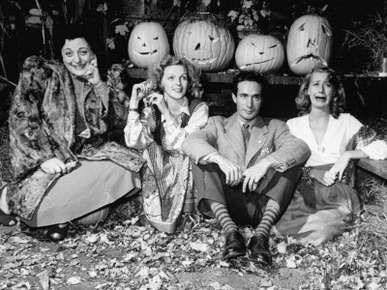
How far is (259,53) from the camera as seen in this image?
530 cm

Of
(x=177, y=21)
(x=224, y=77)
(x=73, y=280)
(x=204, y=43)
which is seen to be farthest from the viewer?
(x=177, y=21)

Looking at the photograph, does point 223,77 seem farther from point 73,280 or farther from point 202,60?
point 73,280

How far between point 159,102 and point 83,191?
3.46ft

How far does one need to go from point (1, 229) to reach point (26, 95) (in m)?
1.21

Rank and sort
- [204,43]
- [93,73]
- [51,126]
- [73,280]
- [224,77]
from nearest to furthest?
[73,280]
[51,126]
[93,73]
[204,43]
[224,77]

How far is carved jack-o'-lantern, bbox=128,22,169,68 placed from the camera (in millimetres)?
5266

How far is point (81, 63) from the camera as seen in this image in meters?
4.41

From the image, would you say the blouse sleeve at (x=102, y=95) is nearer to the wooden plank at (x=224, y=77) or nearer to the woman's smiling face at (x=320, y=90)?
the wooden plank at (x=224, y=77)

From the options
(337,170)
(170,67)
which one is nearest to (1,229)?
(170,67)

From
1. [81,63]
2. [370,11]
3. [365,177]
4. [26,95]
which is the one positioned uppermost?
[370,11]

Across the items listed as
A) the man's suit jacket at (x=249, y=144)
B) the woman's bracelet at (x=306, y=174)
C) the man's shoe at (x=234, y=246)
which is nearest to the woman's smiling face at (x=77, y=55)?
the man's suit jacket at (x=249, y=144)

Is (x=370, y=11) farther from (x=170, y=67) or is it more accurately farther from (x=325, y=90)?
(x=170, y=67)

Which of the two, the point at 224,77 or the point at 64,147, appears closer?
the point at 64,147

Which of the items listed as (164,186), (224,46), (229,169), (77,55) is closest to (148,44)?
(224,46)
